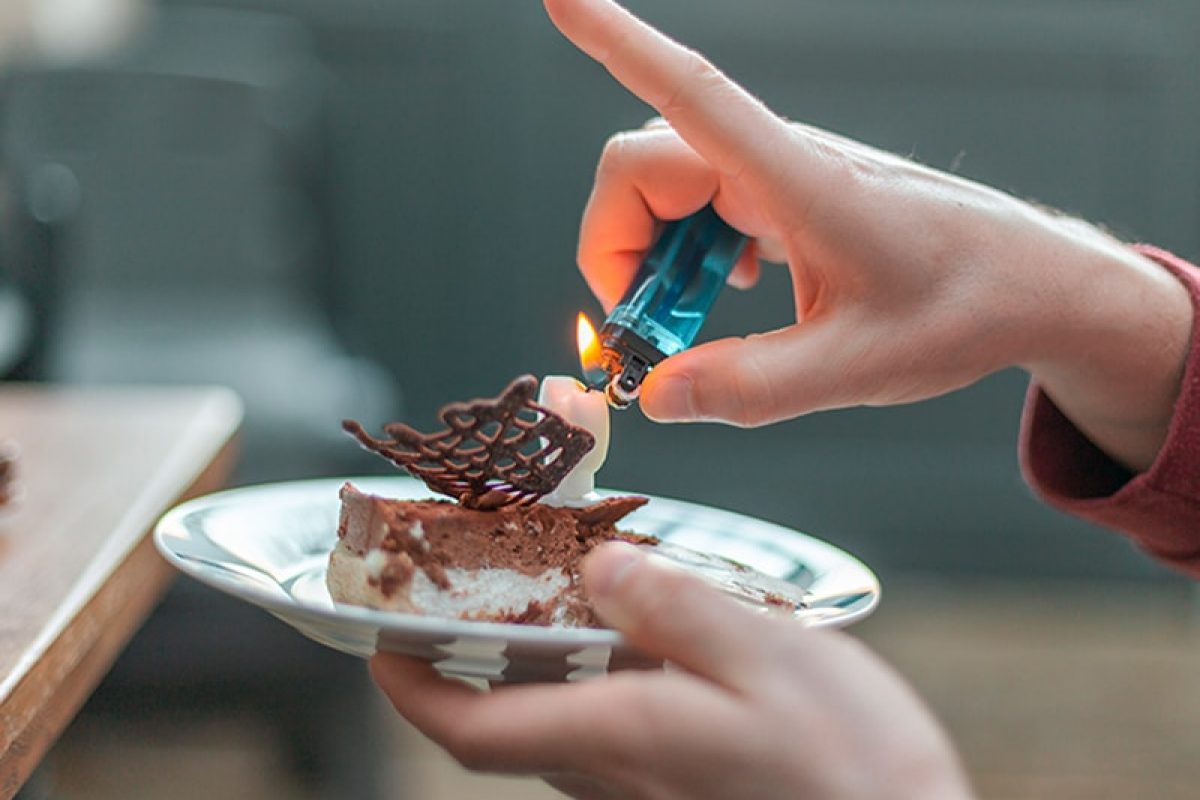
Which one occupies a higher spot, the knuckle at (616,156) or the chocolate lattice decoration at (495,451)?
the knuckle at (616,156)

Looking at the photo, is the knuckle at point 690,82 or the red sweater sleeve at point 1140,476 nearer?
the knuckle at point 690,82

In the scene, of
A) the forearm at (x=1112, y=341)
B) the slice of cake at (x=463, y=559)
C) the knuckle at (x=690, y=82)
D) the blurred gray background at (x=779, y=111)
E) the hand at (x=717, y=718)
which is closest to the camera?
the hand at (x=717, y=718)

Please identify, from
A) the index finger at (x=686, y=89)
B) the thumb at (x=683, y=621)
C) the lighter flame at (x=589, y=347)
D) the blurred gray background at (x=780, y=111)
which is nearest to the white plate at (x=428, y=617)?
the thumb at (x=683, y=621)

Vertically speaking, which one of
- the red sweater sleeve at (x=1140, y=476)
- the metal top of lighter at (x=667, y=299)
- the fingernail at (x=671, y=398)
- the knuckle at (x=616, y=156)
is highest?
the knuckle at (x=616, y=156)

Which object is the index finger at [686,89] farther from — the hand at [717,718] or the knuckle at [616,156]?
the hand at [717,718]

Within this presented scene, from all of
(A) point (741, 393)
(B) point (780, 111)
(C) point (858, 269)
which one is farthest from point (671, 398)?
(B) point (780, 111)

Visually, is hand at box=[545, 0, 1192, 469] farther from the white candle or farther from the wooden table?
the wooden table

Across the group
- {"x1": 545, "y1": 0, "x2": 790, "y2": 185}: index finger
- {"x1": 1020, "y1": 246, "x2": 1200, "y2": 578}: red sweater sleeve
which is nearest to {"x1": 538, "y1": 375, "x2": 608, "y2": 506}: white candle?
{"x1": 545, "y1": 0, "x2": 790, "y2": 185}: index finger

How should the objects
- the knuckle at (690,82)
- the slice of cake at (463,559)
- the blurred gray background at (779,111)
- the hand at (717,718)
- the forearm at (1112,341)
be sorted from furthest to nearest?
the blurred gray background at (779,111), the forearm at (1112,341), the knuckle at (690,82), the slice of cake at (463,559), the hand at (717,718)
